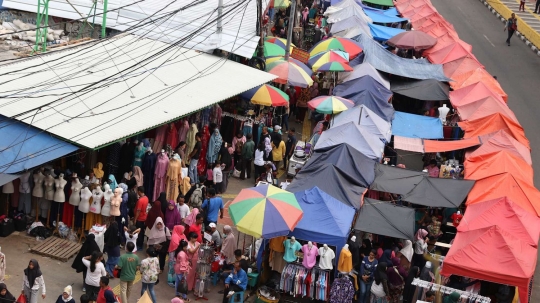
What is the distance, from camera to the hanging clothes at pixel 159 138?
20828 mm

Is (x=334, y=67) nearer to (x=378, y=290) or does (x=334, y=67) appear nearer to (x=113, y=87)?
(x=113, y=87)

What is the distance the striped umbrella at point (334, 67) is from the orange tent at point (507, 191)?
7.69m

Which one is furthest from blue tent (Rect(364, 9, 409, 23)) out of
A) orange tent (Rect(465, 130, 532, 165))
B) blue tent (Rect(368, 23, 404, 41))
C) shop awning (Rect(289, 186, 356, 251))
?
shop awning (Rect(289, 186, 356, 251))

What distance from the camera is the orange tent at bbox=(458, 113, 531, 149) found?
2344cm

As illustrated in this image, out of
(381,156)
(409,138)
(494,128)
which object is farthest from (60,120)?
(494,128)

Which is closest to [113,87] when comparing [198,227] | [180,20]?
[198,227]

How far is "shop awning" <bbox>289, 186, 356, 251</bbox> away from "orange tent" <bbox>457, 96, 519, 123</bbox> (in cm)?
801

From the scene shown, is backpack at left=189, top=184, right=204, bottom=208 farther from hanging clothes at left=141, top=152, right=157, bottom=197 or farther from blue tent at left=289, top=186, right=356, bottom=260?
blue tent at left=289, top=186, right=356, bottom=260

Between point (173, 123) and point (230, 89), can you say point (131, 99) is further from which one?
point (230, 89)

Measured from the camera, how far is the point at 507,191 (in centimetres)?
1911

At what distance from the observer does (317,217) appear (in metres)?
17.2

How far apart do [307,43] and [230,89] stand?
46.5ft

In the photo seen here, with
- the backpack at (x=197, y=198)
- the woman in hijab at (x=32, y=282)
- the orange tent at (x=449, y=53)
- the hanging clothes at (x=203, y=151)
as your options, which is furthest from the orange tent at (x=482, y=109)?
the woman in hijab at (x=32, y=282)

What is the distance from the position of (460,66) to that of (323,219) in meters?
13.6
